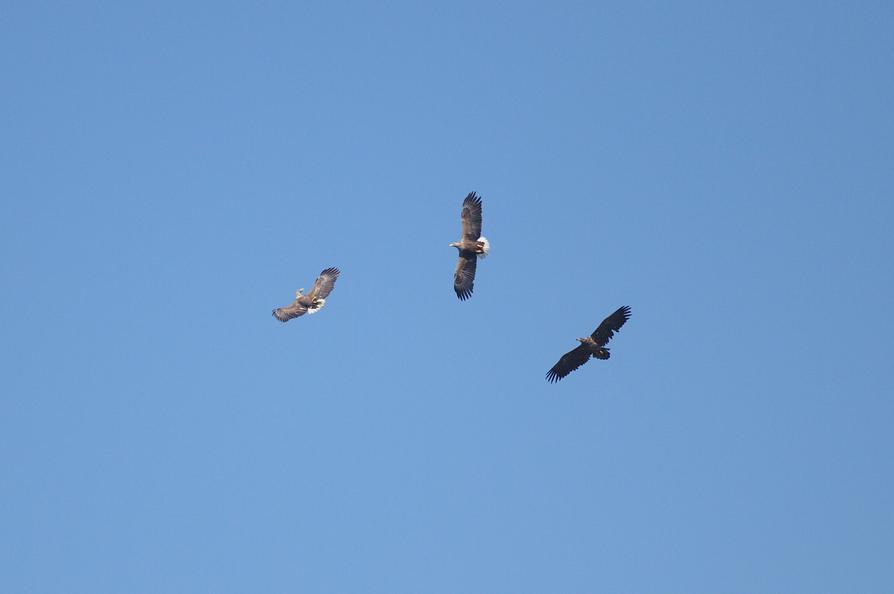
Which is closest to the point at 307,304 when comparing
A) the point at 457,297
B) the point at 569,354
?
the point at 457,297

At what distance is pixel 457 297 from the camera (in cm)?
4250

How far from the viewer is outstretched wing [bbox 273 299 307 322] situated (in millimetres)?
46438

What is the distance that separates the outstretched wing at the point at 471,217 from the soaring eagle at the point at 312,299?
6.55 metres

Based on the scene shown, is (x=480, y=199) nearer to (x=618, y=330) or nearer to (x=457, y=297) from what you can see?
(x=457, y=297)

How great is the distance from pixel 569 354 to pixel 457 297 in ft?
12.9

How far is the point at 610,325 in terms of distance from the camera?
38969mm

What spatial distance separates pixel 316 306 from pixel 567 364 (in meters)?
9.66

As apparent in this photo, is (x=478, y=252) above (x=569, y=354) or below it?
above

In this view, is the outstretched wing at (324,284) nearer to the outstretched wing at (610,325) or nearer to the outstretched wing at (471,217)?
the outstretched wing at (471,217)

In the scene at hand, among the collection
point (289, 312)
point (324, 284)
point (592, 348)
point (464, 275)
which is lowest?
point (592, 348)

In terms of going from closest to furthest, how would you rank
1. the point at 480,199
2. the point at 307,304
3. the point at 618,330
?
the point at 618,330 → the point at 480,199 → the point at 307,304

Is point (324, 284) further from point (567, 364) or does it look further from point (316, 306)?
point (567, 364)

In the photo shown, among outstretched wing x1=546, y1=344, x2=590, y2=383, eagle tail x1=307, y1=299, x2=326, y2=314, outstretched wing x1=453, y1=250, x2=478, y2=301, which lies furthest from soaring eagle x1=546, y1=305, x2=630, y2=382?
eagle tail x1=307, y1=299, x2=326, y2=314

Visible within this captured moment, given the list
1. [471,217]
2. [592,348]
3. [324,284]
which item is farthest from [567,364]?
[324,284]
